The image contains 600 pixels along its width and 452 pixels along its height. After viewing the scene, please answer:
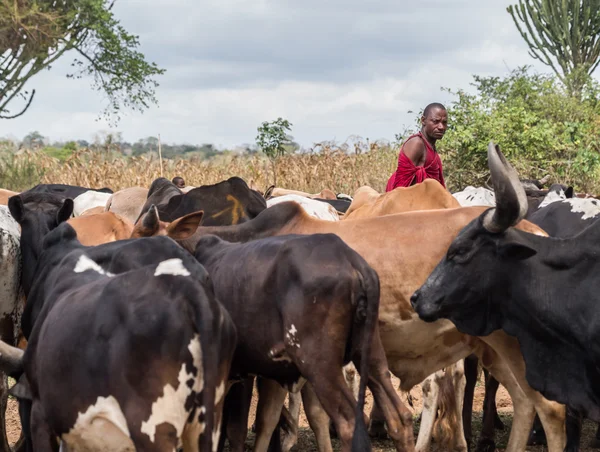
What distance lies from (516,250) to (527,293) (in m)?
0.28

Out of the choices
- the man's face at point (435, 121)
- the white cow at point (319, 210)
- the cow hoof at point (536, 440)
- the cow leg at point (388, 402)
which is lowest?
the cow hoof at point (536, 440)

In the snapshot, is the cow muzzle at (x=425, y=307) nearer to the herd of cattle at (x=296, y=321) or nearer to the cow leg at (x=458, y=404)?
the herd of cattle at (x=296, y=321)

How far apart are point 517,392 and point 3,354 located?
3.50 m

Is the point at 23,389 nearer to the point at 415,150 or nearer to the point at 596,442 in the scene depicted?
the point at 596,442

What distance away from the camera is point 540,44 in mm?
27594

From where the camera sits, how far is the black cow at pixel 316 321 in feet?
17.3

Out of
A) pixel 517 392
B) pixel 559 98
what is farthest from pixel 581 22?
pixel 517 392

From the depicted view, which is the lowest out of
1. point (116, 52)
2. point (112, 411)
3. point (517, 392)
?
point (517, 392)

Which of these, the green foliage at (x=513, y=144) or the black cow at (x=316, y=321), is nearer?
the black cow at (x=316, y=321)

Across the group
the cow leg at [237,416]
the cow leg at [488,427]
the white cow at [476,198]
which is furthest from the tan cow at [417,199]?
the white cow at [476,198]

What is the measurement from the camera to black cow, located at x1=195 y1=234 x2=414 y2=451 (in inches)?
207

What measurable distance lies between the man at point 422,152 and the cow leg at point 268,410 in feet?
9.55

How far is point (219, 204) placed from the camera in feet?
28.0

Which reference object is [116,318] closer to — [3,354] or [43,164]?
[3,354]
